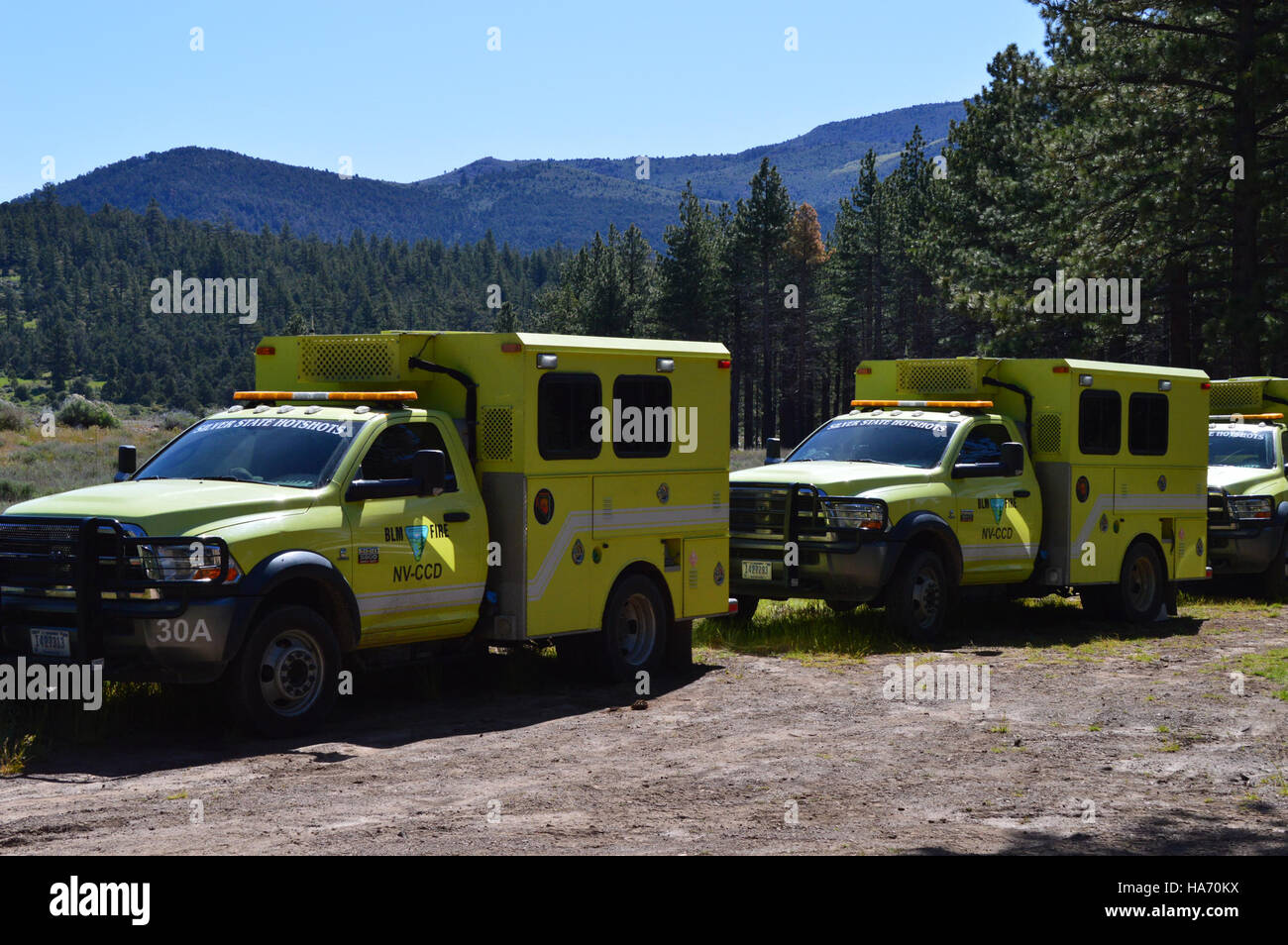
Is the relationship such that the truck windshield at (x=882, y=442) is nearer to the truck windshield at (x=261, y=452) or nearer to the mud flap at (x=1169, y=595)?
the mud flap at (x=1169, y=595)

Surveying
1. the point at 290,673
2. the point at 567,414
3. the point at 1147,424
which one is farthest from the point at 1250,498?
the point at 290,673

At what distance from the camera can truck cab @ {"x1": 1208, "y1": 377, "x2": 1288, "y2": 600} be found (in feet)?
61.6

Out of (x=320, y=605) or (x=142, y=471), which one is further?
(x=142, y=471)

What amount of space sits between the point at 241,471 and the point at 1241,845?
6.54 metres

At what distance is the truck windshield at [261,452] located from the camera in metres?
9.70

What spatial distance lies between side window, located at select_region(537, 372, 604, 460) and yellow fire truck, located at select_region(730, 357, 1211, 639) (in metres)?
3.20

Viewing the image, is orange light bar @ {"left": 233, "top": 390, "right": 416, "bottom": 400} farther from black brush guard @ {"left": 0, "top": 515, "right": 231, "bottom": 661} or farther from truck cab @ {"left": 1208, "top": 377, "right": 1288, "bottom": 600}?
truck cab @ {"left": 1208, "top": 377, "right": 1288, "bottom": 600}

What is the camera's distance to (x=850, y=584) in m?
13.5

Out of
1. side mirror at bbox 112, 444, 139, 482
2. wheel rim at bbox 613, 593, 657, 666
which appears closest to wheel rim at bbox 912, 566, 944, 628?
wheel rim at bbox 613, 593, 657, 666

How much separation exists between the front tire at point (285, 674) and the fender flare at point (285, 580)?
0.14 meters

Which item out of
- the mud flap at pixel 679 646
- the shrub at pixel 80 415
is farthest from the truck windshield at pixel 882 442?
the shrub at pixel 80 415

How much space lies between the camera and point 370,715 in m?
10.3
